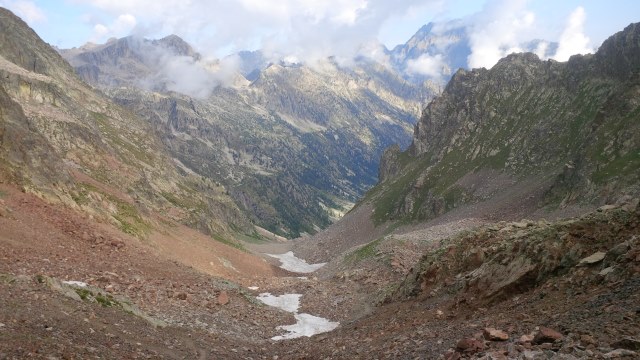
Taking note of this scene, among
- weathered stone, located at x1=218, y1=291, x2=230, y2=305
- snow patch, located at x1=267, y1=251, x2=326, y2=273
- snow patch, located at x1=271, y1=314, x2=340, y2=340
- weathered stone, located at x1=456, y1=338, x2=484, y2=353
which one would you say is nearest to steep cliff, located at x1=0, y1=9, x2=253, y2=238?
weathered stone, located at x1=218, y1=291, x2=230, y2=305

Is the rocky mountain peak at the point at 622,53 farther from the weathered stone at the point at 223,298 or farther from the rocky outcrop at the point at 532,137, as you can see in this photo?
the weathered stone at the point at 223,298

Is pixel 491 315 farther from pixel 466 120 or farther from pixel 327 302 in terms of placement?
pixel 466 120

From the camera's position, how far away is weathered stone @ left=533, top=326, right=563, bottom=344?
1446 cm

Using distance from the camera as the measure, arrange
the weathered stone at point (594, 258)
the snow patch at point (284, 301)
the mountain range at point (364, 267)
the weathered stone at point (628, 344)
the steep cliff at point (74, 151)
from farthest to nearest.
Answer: the steep cliff at point (74, 151)
the snow patch at point (284, 301)
the weathered stone at point (594, 258)
the mountain range at point (364, 267)
the weathered stone at point (628, 344)

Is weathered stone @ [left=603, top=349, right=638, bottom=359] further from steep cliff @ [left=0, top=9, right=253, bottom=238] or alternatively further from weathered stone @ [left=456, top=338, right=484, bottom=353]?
steep cliff @ [left=0, top=9, right=253, bottom=238]

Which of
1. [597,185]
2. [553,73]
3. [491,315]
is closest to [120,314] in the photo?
[491,315]

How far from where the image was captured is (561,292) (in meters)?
19.8

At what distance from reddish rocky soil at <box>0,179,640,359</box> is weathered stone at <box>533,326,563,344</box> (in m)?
0.05

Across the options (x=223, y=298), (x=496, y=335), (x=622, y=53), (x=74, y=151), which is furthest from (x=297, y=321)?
(x=622, y=53)

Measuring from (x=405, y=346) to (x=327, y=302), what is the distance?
89.8 feet

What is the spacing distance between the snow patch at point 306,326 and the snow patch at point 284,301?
3.62m

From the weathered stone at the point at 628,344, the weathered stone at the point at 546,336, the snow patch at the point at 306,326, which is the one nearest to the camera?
the weathered stone at the point at 628,344

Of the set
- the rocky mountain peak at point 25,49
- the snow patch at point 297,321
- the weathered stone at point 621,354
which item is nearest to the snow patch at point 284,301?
the snow patch at point 297,321

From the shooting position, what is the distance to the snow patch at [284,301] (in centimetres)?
4634
